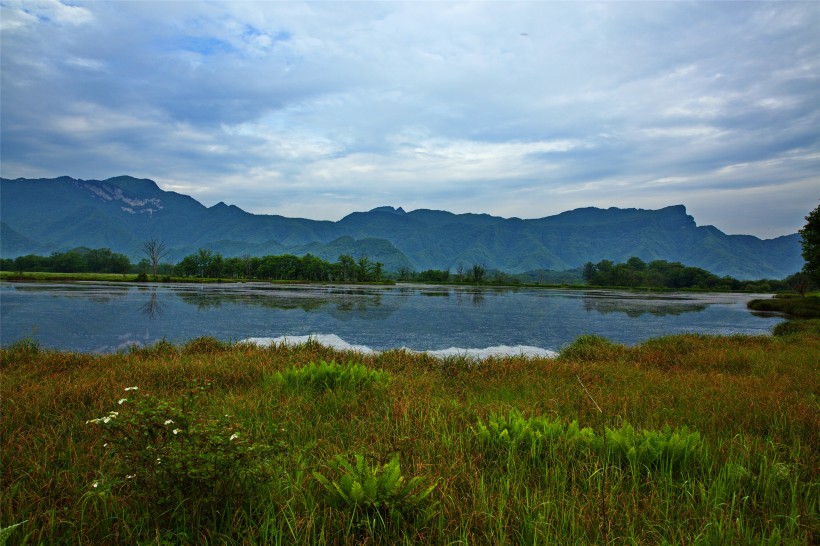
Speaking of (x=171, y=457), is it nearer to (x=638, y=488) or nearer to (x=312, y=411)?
(x=312, y=411)

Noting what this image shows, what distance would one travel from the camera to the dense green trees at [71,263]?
126m

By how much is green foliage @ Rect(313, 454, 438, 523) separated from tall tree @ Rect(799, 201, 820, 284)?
47.8 meters

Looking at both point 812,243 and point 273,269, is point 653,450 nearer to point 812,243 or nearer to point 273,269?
point 812,243

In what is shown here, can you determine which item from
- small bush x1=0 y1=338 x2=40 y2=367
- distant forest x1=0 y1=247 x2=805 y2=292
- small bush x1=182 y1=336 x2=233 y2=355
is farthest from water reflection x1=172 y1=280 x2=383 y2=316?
distant forest x1=0 y1=247 x2=805 y2=292

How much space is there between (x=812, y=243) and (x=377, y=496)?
51.8m

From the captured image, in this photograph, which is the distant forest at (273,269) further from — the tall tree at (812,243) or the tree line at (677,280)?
the tall tree at (812,243)

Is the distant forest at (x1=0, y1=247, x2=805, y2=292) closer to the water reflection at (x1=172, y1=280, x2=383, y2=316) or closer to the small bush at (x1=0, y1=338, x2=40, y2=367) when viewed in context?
the water reflection at (x1=172, y1=280, x2=383, y2=316)

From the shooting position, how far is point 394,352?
41.8 ft

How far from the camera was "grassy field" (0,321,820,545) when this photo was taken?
3074mm

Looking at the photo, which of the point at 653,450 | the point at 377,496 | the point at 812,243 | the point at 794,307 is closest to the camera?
the point at 377,496

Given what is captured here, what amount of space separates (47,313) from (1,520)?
89.5ft

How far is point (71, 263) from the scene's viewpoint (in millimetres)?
128125

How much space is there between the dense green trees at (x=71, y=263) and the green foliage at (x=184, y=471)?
15578 centimetres

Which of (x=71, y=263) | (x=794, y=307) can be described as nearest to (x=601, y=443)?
(x=794, y=307)
